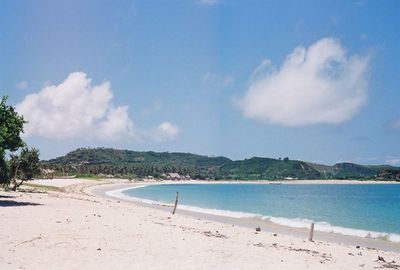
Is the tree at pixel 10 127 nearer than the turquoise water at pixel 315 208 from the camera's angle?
Yes

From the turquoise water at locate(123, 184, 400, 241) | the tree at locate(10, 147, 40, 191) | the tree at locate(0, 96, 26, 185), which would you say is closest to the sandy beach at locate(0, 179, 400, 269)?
the tree at locate(0, 96, 26, 185)

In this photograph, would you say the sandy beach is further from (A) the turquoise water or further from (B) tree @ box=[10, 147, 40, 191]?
(B) tree @ box=[10, 147, 40, 191]

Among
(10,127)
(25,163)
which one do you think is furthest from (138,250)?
(25,163)

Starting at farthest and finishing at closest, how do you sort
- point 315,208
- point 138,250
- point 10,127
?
point 315,208 → point 10,127 → point 138,250

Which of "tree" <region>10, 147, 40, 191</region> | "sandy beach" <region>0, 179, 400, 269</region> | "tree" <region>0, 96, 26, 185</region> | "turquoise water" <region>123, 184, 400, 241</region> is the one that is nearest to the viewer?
"sandy beach" <region>0, 179, 400, 269</region>

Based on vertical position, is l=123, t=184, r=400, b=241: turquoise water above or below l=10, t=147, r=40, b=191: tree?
below

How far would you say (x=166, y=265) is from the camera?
13008 millimetres

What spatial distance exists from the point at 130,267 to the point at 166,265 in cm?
112

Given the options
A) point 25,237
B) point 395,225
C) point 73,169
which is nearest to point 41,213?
point 25,237

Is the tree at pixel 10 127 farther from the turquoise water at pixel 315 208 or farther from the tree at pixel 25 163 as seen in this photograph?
the turquoise water at pixel 315 208

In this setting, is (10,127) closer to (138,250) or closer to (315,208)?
(138,250)

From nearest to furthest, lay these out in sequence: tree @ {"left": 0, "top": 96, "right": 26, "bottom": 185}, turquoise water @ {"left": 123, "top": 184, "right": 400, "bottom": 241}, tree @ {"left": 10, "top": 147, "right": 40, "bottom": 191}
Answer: tree @ {"left": 0, "top": 96, "right": 26, "bottom": 185}
turquoise water @ {"left": 123, "top": 184, "right": 400, "bottom": 241}
tree @ {"left": 10, "top": 147, "right": 40, "bottom": 191}

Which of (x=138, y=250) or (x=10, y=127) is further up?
(x=10, y=127)

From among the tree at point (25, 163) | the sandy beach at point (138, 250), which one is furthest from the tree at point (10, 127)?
the tree at point (25, 163)
